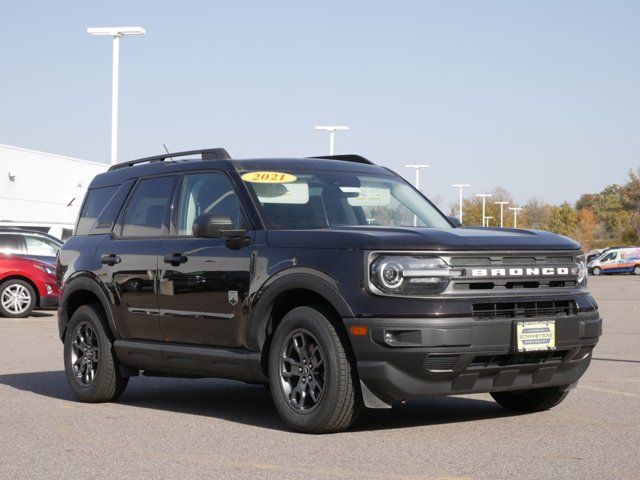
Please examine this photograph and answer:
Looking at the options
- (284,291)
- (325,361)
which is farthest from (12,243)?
(325,361)

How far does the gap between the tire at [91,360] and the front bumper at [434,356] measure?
9.67 ft

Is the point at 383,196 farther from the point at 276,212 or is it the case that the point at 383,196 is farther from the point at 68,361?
the point at 68,361

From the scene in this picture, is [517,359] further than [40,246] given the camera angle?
No

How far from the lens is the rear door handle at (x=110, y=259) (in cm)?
947

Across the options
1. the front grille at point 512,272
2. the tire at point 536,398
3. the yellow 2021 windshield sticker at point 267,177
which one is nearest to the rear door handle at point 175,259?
the yellow 2021 windshield sticker at point 267,177

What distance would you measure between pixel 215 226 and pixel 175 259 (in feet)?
2.49

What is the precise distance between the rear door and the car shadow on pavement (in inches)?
27.5

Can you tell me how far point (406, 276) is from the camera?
23.6 ft

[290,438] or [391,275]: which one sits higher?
[391,275]

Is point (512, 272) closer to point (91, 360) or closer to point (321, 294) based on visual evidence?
point (321, 294)

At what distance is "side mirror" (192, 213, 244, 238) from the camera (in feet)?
26.5

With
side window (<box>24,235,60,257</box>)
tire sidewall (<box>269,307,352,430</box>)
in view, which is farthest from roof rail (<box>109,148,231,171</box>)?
side window (<box>24,235,60,257</box>)

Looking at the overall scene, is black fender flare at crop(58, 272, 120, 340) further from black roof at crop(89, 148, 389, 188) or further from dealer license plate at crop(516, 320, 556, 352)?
dealer license plate at crop(516, 320, 556, 352)

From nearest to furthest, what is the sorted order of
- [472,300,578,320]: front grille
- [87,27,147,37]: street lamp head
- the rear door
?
[472,300,578,320]: front grille, the rear door, [87,27,147,37]: street lamp head
